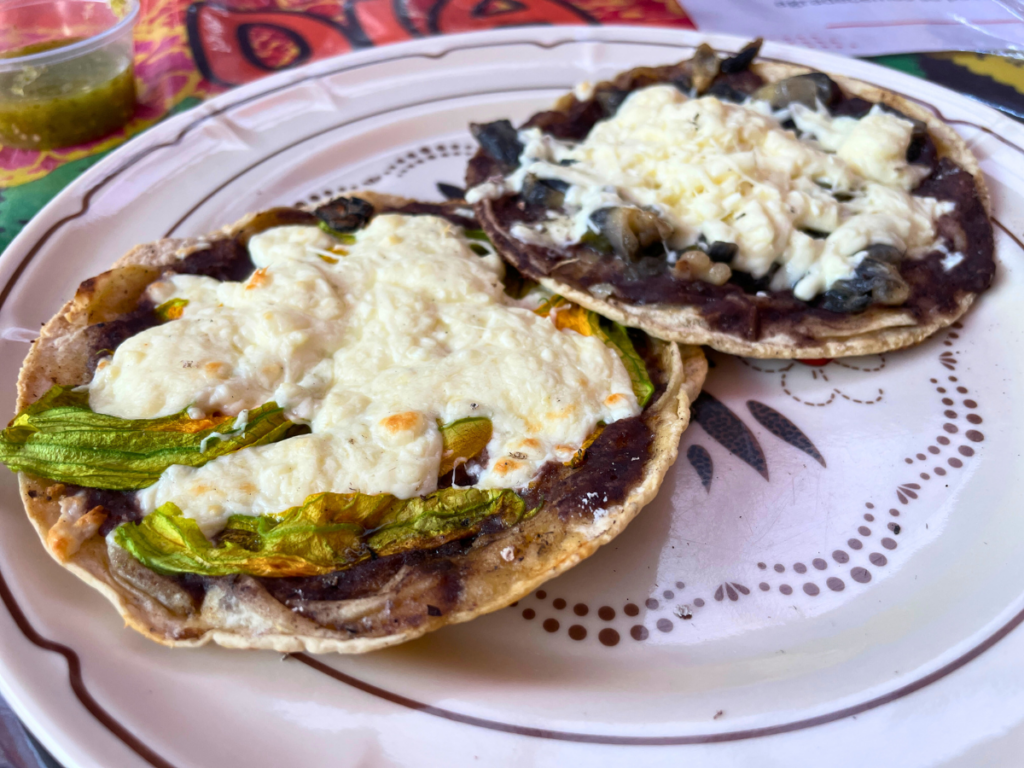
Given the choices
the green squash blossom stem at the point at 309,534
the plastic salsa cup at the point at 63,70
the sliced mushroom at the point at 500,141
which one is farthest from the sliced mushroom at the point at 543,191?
the plastic salsa cup at the point at 63,70

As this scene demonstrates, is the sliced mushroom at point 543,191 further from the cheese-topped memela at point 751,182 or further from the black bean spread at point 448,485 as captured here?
the black bean spread at point 448,485

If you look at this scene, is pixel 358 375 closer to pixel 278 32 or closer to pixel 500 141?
pixel 500 141

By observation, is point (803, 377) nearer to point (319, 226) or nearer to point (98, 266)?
point (319, 226)

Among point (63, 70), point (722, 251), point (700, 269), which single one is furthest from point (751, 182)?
point (63, 70)

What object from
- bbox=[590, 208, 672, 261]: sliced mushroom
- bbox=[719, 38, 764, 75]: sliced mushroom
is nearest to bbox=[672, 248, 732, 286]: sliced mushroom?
bbox=[590, 208, 672, 261]: sliced mushroom

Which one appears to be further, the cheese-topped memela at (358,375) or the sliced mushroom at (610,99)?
the sliced mushroom at (610,99)

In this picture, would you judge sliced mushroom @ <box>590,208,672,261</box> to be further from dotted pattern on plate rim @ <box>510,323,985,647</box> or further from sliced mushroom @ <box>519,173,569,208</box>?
dotted pattern on plate rim @ <box>510,323,985,647</box>
